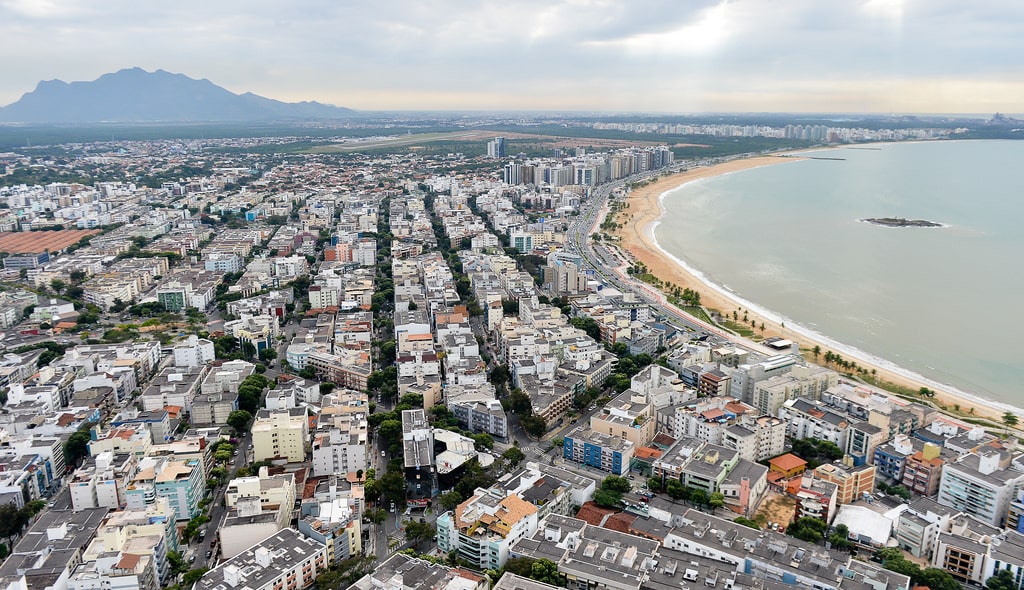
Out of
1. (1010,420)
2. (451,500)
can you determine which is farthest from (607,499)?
(1010,420)

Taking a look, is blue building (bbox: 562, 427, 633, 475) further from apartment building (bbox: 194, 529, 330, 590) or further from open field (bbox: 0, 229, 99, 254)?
open field (bbox: 0, 229, 99, 254)

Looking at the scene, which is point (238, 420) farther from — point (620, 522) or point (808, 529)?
point (808, 529)

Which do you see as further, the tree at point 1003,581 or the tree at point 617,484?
the tree at point 617,484

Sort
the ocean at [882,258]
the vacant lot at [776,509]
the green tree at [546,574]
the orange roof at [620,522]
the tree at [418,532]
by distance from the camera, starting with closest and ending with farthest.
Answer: the green tree at [546,574]
the tree at [418,532]
the orange roof at [620,522]
the vacant lot at [776,509]
the ocean at [882,258]

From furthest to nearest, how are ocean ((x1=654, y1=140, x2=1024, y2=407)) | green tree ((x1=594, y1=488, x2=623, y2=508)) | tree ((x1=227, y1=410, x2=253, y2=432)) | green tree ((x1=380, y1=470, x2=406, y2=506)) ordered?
1. ocean ((x1=654, y1=140, x2=1024, y2=407))
2. tree ((x1=227, y1=410, x2=253, y2=432))
3. green tree ((x1=380, y1=470, x2=406, y2=506))
4. green tree ((x1=594, y1=488, x2=623, y2=508))

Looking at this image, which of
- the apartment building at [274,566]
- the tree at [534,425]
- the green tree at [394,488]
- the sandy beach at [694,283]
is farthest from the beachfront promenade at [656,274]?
the apartment building at [274,566]

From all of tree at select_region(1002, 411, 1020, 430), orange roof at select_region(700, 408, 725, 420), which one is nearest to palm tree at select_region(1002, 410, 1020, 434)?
tree at select_region(1002, 411, 1020, 430)

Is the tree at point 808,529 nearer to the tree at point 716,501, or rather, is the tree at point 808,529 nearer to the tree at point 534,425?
the tree at point 716,501
